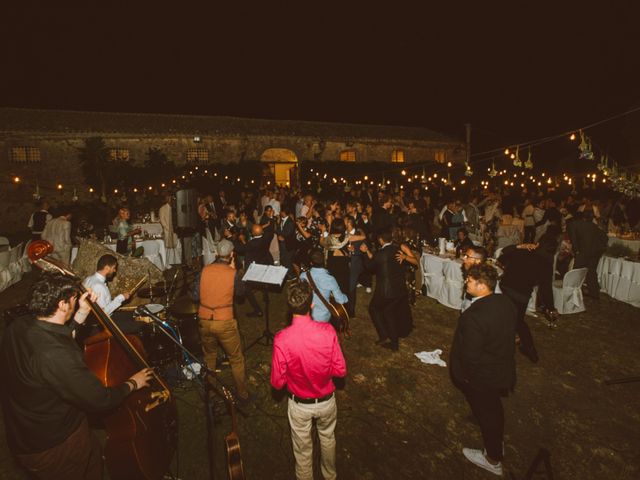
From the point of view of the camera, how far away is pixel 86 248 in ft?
24.0

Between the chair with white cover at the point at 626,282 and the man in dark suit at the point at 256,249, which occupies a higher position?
the man in dark suit at the point at 256,249

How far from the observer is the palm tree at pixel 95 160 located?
20672mm

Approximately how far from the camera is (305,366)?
8.98ft

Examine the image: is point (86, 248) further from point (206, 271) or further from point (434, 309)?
point (434, 309)

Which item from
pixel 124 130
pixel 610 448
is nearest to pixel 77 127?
pixel 124 130

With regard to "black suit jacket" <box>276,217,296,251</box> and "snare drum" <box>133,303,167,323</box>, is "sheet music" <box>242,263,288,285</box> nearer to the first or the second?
"snare drum" <box>133,303,167,323</box>

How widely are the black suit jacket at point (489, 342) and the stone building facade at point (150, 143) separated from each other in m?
20.9

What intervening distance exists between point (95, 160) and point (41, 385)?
73.4ft

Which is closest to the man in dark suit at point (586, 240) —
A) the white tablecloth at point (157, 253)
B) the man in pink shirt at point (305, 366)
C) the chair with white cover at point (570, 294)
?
the chair with white cover at point (570, 294)

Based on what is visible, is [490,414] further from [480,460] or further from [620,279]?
[620,279]

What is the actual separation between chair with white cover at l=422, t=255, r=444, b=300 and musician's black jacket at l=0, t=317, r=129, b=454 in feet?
21.7

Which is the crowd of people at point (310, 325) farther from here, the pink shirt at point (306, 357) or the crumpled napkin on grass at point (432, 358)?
the crumpled napkin on grass at point (432, 358)

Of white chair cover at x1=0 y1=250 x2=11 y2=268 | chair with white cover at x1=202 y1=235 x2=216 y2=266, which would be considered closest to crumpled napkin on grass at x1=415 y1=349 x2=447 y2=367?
chair with white cover at x1=202 y1=235 x2=216 y2=266

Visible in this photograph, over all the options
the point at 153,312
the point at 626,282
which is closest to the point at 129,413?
the point at 153,312
